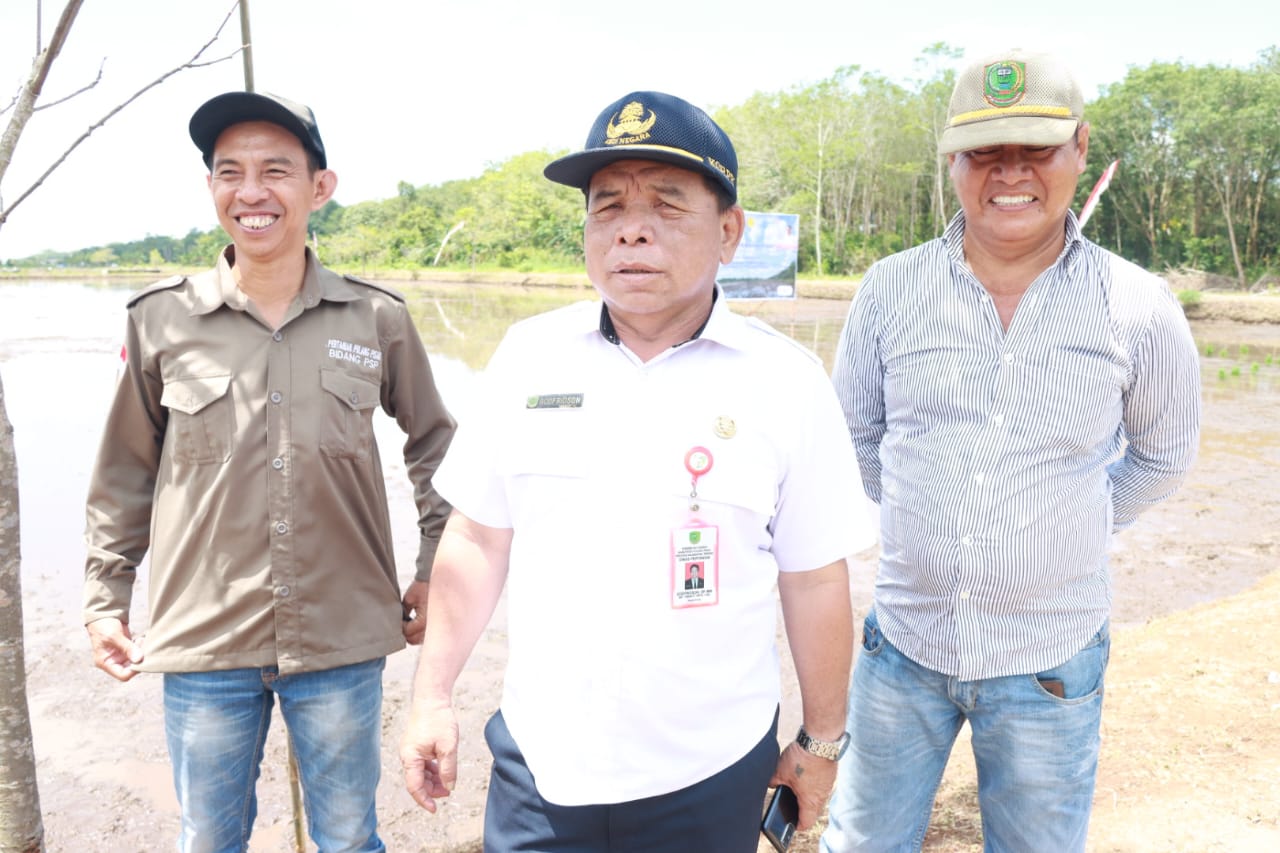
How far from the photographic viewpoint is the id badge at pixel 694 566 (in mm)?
1523

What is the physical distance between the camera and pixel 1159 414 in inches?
80.5

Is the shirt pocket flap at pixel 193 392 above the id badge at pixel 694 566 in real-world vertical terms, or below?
above

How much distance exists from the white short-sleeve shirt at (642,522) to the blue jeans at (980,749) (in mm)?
500

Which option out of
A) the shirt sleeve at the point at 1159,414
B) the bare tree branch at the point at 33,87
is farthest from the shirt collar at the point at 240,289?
the shirt sleeve at the point at 1159,414

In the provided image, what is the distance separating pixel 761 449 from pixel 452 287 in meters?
42.2

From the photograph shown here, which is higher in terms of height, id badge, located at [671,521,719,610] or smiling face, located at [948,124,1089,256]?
smiling face, located at [948,124,1089,256]

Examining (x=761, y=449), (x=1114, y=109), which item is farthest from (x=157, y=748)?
(x=1114, y=109)

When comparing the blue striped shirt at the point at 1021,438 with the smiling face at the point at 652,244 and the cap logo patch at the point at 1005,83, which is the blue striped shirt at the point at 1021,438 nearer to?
the cap logo patch at the point at 1005,83

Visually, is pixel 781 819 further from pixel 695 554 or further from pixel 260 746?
pixel 260 746

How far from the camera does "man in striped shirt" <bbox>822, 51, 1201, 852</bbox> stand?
192 cm

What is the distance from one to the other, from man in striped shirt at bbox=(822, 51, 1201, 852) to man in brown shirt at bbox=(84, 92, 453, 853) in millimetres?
1228

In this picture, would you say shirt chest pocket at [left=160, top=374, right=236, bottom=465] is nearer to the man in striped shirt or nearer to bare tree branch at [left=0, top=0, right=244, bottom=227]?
bare tree branch at [left=0, top=0, right=244, bottom=227]

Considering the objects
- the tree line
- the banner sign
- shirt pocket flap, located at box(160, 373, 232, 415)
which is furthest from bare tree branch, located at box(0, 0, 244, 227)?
the tree line

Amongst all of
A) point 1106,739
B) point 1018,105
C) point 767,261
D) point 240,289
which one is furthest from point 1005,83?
point 767,261
